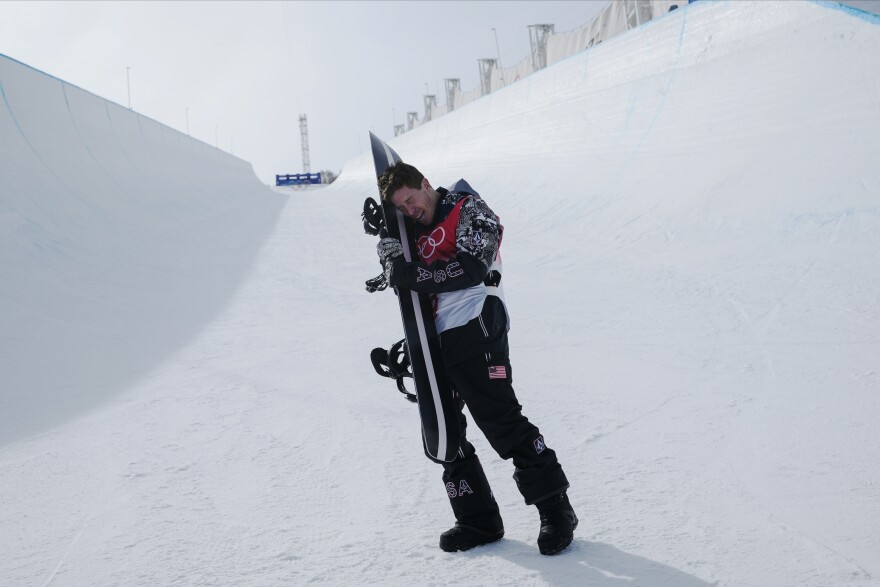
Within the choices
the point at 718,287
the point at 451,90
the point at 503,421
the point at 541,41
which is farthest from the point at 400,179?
the point at 451,90

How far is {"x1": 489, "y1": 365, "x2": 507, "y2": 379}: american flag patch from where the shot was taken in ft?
7.02

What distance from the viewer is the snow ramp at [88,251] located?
15.3ft

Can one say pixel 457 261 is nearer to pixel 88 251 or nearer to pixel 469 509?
pixel 469 509

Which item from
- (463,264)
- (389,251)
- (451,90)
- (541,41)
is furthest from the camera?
(451,90)

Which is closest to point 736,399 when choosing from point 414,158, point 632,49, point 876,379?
point 876,379

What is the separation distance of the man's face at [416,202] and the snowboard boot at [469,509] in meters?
0.83

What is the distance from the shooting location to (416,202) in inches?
87.0

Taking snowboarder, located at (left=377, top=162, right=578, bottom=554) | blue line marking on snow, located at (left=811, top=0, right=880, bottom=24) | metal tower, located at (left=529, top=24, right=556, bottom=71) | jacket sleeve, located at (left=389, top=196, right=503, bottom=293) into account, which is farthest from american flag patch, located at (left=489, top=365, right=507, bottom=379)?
metal tower, located at (left=529, top=24, right=556, bottom=71)

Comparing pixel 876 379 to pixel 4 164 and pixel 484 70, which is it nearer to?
pixel 4 164

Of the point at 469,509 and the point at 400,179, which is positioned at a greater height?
the point at 400,179

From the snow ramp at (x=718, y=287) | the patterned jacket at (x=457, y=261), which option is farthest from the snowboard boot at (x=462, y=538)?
the patterned jacket at (x=457, y=261)

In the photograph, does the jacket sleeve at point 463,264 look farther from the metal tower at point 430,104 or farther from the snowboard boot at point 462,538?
the metal tower at point 430,104

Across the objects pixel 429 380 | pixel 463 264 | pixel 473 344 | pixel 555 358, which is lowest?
pixel 555 358

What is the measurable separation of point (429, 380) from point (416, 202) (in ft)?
1.92
